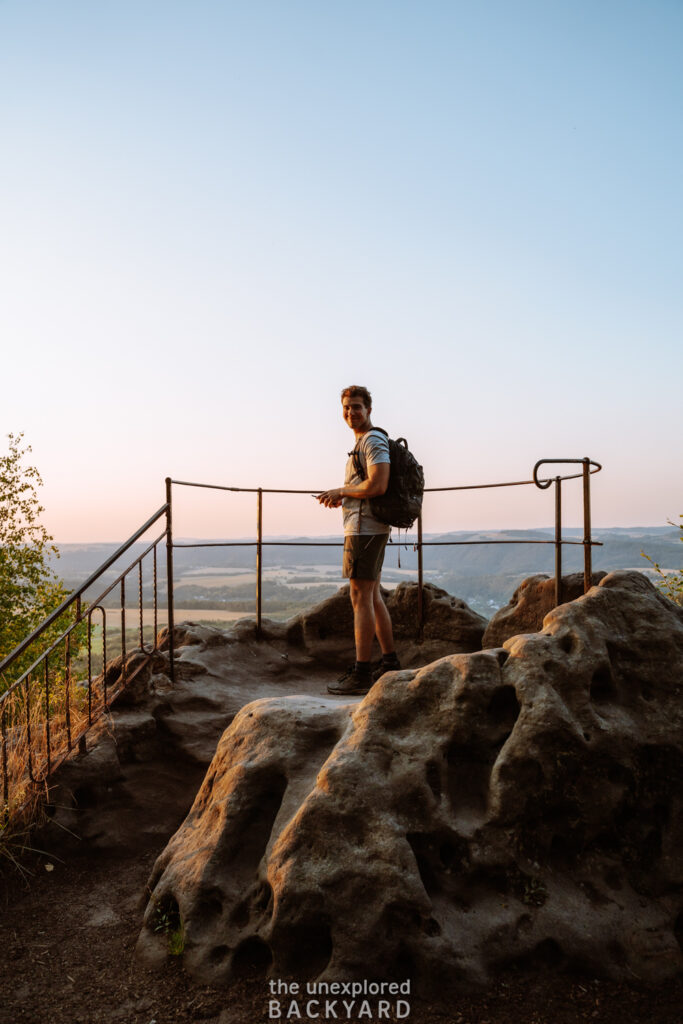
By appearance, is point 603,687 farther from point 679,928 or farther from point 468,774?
point 679,928

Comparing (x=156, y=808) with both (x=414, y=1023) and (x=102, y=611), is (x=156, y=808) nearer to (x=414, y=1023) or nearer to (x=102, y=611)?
(x=102, y=611)

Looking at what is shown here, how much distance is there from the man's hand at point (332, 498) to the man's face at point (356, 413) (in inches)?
19.9

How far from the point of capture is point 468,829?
3676 mm

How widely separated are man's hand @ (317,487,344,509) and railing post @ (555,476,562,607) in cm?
194

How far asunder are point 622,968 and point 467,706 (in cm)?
138

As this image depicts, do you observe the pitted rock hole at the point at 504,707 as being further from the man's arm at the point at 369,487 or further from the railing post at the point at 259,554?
the railing post at the point at 259,554

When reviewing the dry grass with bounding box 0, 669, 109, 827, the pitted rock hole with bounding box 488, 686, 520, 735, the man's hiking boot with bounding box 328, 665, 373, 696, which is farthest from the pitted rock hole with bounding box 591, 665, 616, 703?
the dry grass with bounding box 0, 669, 109, 827

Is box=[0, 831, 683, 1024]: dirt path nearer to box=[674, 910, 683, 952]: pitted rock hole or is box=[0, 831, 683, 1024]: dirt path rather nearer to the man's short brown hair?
box=[674, 910, 683, 952]: pitted rock hole

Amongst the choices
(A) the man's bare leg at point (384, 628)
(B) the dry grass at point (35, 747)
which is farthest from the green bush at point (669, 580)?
(B) the dry grass at point (35, 747)

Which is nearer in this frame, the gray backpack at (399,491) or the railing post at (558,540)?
the gray backpack at (399,491)

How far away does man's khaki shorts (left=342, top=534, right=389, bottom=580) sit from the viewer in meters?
5.64

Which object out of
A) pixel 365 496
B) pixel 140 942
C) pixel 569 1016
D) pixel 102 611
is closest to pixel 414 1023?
pixel 569 1016

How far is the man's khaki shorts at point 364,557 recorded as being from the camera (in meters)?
5.64

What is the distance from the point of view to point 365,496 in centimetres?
552
